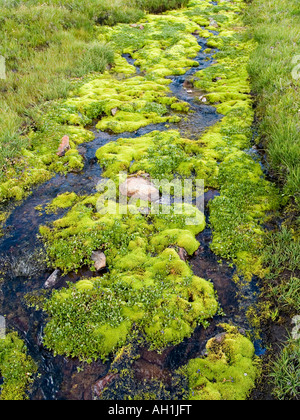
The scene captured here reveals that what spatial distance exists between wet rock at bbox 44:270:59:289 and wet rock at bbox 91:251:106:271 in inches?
33.7

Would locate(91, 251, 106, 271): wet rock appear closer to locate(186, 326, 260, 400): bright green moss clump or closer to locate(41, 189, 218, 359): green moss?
locate(41, 189, 218, 359): green moss

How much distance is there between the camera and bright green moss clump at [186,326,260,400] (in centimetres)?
456

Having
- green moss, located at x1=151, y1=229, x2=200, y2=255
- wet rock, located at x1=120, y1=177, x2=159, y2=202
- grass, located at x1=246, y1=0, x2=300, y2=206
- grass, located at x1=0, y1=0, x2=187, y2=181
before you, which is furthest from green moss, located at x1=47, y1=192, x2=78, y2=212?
grass, located at x1=246, y1=0, x2=300, y2=206

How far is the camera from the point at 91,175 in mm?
9102

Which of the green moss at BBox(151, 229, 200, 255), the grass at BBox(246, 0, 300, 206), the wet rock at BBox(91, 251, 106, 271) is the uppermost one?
the grass at BBox(246, 0, 300, 206)

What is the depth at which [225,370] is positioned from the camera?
A: 485 cm

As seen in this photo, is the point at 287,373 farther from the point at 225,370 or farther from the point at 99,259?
the point at 99,259

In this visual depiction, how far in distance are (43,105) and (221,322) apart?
33.2ft

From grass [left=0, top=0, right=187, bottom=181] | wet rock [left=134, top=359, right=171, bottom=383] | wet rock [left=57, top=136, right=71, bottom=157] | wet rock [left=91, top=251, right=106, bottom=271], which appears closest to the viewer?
wet rock [left=134, top=359, right=171, bottom=383]

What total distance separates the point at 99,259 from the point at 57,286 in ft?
3.40

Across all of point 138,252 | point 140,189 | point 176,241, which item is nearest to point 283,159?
point 176,241

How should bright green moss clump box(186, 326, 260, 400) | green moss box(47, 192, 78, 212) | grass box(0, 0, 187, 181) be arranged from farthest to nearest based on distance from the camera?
grass box(0, 0, 187, 181)
green moss box(47, 192, 78, 212)
bright green moss clump box(186, 326, 260, 400)

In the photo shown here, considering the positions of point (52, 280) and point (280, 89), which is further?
point (280, 89)
